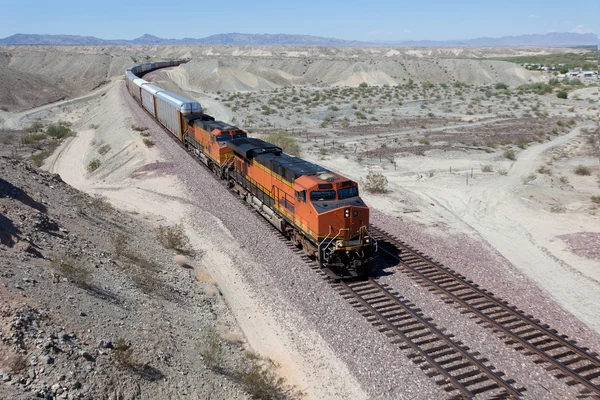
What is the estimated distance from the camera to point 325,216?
1627 centimetres

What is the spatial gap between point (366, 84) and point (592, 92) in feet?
145

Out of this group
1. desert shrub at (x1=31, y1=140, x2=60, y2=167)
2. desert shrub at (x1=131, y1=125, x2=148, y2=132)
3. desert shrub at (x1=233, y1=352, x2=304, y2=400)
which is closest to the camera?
desert shrub at (x1=233, y1=352, x2=304, y2=400)

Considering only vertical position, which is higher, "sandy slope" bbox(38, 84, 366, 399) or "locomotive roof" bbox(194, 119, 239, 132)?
"locomotive roof" bbox(194, 119, 239, 132)

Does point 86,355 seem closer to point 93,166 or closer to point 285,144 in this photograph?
point 93,166

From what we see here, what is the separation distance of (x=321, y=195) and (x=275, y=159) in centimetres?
465

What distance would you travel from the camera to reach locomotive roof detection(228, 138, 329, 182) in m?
18.5

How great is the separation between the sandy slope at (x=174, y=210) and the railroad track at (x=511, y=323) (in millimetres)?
5032

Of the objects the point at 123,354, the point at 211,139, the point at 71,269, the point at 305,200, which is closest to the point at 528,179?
the point at 211,139

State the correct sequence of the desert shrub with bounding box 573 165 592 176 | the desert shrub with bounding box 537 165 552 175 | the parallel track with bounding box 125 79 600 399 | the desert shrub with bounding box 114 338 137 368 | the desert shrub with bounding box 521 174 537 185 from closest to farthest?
the desert shrub with bounding box 114 338 137 368 → the parallel track with bounding box 125 79 600 399 → the desert shrub with bounding box 521 174 537 185 → the desert shrub with bounding box 573 165 592 176 → the desert shrub with bounding box 537 165 552 175

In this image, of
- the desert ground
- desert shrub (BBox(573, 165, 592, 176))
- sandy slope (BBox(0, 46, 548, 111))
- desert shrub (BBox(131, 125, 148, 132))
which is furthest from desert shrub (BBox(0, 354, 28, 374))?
sandy slope (BBox(0, 46, 548, 111))

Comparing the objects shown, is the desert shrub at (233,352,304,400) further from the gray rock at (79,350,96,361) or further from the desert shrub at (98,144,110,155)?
the desert shrub at (98,144,110,155)

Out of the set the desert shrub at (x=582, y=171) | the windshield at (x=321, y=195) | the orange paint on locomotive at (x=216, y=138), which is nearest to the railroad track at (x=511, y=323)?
the windshield at (x=321, y=195)

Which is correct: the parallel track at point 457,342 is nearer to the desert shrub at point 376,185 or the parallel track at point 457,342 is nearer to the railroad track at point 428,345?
the railroad track at point 428,345

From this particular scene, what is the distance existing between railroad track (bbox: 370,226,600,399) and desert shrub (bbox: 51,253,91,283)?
35.9ft
